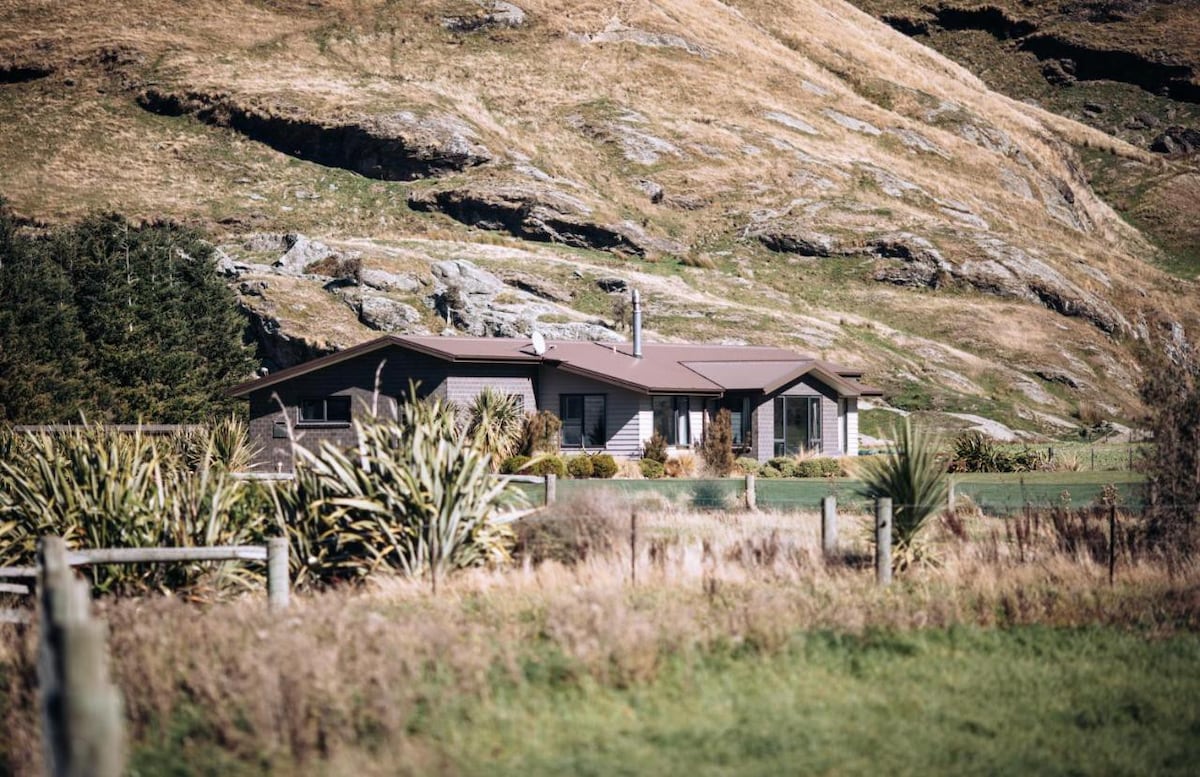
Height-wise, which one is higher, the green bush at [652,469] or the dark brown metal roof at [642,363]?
the dark brown metal roof at [642,363]

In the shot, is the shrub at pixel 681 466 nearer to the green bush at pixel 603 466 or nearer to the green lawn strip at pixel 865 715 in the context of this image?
the green bush at pixel 603 466

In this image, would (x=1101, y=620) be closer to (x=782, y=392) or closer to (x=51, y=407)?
(x=782, y=392)

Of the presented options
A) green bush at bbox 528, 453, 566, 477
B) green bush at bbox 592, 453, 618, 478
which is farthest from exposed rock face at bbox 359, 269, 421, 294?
green bush at bbox 528, 453, 566, 477

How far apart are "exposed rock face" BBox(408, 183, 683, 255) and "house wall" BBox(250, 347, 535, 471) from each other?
47573 mm

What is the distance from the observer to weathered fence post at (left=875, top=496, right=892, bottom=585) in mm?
15337

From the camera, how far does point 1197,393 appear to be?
17609mm

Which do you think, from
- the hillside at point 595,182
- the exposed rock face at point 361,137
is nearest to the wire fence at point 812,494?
the hillside at point 595,182

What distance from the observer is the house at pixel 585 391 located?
4191cm

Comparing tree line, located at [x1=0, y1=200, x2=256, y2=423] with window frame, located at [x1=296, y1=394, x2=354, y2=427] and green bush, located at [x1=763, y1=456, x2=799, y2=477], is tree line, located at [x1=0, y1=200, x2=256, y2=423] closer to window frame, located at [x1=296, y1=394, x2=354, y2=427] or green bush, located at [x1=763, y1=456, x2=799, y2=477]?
window frame, located at [x1=296, y1=394, x2=354, y2=427]

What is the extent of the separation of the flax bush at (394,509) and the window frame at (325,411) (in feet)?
86.3

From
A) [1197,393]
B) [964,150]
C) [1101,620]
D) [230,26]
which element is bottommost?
[1101,620]

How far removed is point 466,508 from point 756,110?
102017mm

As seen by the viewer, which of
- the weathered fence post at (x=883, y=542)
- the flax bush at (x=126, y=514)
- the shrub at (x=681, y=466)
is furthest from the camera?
the shrub at (x=681, y=466)

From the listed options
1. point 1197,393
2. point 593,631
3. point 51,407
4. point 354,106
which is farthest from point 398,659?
point 354,106
